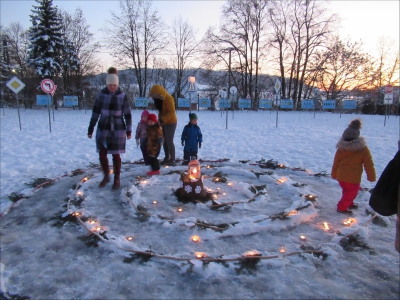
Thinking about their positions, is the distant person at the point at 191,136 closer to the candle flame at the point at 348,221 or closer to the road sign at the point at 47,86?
the candle flame at the point at 348,221

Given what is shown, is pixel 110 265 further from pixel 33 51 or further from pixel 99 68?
pixel 99 68

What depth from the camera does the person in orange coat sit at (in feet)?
12.8

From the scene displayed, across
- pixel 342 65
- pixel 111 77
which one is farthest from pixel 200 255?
pixel 342 65

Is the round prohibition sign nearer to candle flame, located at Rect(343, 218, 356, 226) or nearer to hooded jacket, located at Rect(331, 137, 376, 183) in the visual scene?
hooded jacket, located at Rect(331, 137, 376, 183)

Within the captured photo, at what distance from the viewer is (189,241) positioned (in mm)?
3172

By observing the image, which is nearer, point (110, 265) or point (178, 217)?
point (110, 265)

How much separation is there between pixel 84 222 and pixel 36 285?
122cm

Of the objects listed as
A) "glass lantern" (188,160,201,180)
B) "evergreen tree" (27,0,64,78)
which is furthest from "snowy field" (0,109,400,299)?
"evergreen tree" (27,0,64,78)

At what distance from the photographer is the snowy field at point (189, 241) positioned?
2420mm

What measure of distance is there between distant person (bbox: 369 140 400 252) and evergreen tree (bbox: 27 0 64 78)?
31.7 m

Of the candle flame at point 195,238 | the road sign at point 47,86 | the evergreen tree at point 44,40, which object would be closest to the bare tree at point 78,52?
the evergreen tree at point 44,40

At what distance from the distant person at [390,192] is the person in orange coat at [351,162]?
203 cm

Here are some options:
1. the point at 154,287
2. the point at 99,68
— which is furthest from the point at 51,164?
the point at 99,68

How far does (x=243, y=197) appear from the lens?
467cm
